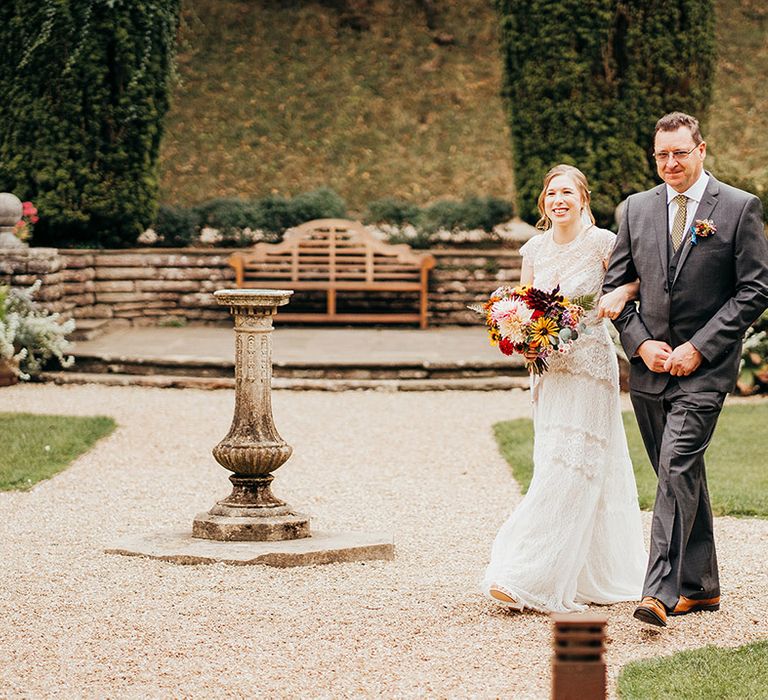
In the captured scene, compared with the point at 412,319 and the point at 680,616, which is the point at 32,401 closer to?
the point at 412,319

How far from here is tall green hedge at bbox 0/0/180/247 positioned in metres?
13.5

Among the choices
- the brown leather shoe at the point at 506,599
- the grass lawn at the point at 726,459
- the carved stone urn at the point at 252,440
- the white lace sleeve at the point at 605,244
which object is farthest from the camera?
the grass lawn at the point at 726,459

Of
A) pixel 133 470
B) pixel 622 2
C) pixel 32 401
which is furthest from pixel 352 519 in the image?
pixel 622 2

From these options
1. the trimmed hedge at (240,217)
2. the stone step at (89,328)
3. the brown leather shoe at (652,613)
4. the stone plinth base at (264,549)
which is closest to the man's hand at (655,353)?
the brown leather shoe at (652,613)

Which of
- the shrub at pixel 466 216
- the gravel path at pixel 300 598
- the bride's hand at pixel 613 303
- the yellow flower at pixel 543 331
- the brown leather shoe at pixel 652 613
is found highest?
the shrub at pixel 466 216

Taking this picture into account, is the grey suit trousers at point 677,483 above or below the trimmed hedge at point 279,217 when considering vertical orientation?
below

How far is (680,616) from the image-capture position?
4887 millimetres

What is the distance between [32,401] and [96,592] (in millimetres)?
5736

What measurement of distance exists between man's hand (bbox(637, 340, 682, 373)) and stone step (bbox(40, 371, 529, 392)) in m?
6.59

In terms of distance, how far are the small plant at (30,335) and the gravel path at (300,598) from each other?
288cm

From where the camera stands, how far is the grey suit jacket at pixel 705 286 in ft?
15.4

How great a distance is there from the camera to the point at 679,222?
191 inches

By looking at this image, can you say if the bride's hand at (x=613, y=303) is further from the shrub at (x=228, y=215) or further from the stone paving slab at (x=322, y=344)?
the shrub at (x=228, y=215)

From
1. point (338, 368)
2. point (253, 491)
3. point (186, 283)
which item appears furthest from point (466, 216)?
point (253, 491)
